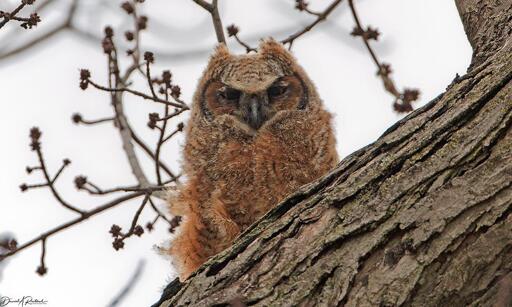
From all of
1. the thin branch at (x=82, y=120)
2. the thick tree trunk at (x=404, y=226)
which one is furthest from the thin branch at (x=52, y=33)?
the thick tree trunk at (x=404, y=226)

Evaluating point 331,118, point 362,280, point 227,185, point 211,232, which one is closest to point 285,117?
point 331,118

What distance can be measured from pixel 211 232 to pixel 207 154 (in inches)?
22.8

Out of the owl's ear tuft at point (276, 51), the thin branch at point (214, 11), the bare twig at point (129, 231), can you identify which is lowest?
the bare twig at point (129, 231)

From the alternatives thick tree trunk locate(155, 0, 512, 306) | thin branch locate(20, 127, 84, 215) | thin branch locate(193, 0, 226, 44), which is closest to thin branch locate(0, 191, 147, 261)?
thin branch locate(20, 127, 84, 215)

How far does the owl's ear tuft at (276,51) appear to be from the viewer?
4.46m

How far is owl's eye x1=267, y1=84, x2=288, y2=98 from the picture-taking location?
169 inches

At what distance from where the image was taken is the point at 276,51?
448 centimetres

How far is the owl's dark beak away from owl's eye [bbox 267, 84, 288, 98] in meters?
0.09

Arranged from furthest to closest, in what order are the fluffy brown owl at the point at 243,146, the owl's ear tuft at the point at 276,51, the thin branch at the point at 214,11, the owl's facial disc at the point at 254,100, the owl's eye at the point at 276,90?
the owl's ear tuft at the point at 276,51 < the owl's eye at the point at 276,90 < the owl's facial disc at the point at 254,100 < the thin branch at the point at 214,11 < the fluffy brown owl at the point at 243,146

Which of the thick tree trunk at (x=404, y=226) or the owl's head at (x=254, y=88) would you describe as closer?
the thick tree trunk at (x=404, y=226)

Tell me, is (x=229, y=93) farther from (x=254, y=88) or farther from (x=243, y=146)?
(x=243, y=146)

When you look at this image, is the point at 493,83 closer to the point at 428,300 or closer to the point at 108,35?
the point at 428,300

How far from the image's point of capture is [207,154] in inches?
155

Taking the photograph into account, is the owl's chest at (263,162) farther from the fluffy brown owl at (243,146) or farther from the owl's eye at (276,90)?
the owl's eye at (276,90)
